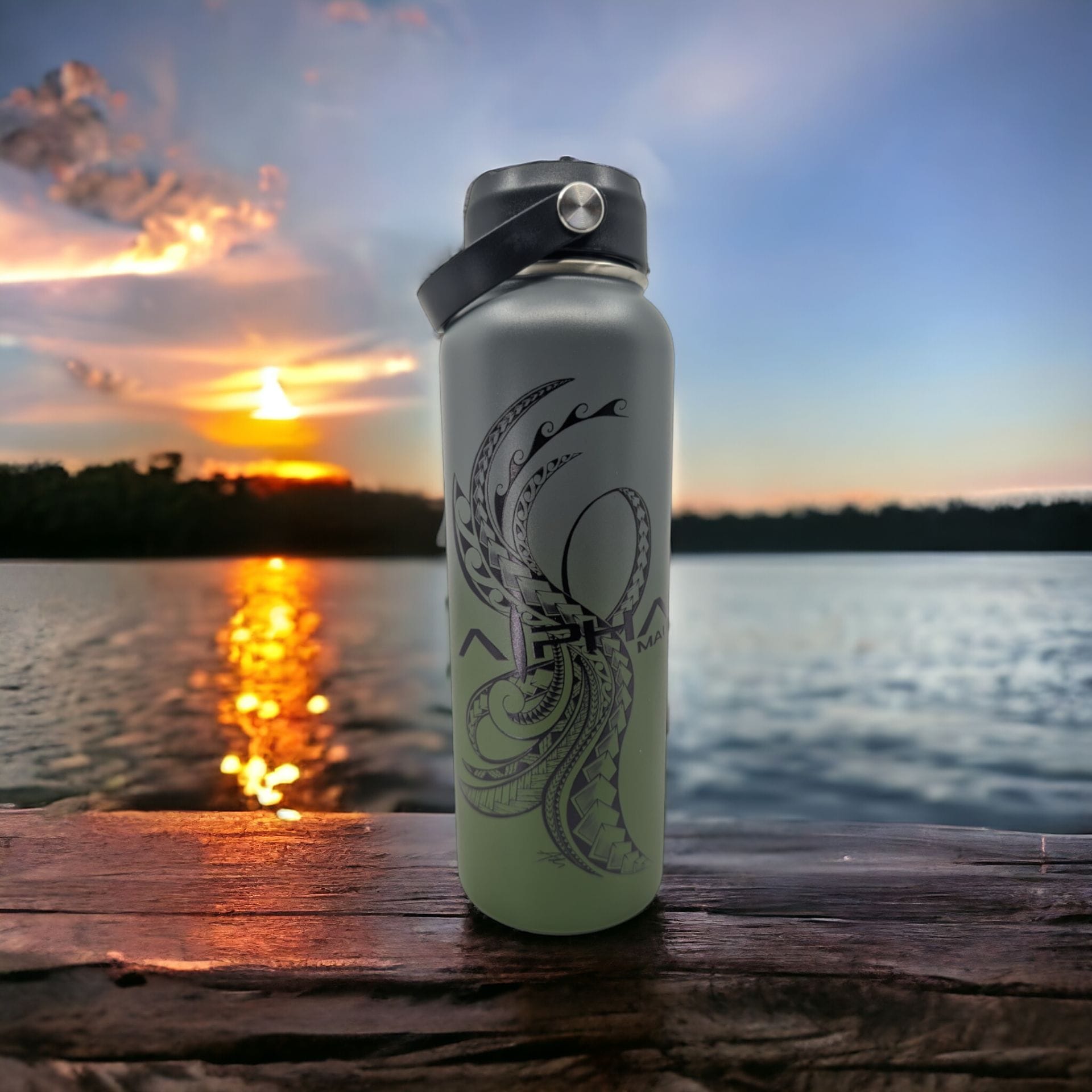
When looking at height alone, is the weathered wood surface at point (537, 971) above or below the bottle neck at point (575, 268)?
below

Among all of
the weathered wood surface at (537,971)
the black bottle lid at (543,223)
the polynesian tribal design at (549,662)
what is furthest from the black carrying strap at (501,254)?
the weathered wood surface at (537,971)

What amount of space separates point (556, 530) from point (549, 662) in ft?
0.41

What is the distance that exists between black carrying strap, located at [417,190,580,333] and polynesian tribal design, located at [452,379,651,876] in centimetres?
12

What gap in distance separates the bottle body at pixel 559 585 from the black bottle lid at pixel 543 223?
2 centimetres

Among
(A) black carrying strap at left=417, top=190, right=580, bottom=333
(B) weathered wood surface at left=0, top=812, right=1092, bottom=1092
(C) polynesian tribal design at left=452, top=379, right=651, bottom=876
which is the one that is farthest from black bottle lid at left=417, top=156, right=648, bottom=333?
(B) weathered wood surface at left=0, top=812, right=1092, bottom=1092

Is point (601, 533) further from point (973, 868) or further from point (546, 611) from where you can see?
point (973, 868)

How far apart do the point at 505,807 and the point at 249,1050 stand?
0.29 m

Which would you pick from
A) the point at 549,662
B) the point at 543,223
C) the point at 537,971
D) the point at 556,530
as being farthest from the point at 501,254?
the point at 537,971

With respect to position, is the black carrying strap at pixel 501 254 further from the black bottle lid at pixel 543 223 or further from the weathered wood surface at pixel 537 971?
the weathered wood surface at pixel 537 971

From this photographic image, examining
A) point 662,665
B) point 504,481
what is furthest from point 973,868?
point 504,481

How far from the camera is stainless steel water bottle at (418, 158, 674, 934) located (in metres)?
0.74

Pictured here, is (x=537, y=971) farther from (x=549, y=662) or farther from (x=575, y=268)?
→ (x=575, y=268)

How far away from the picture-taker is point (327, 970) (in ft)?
2.40

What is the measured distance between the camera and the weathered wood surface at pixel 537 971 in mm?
622
